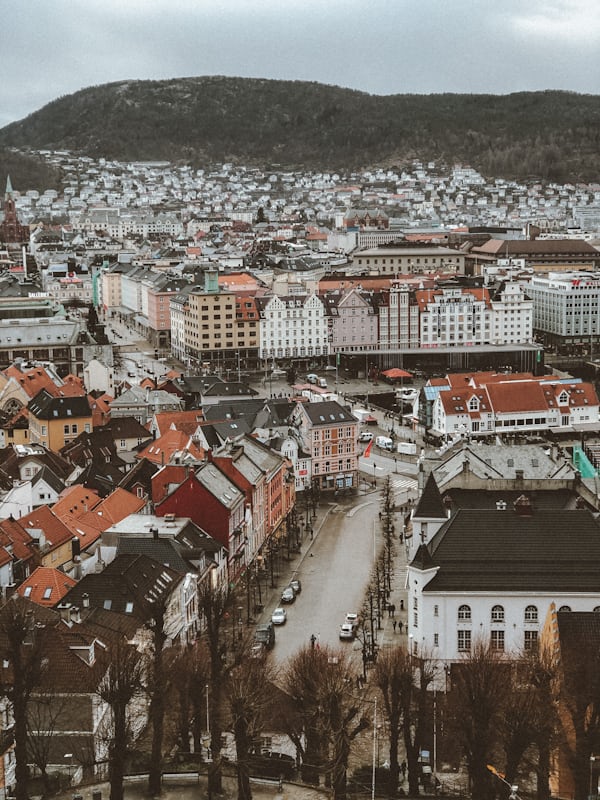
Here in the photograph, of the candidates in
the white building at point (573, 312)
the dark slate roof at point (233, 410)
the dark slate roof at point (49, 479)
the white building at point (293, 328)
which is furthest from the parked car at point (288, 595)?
the white building at point (573, 312)

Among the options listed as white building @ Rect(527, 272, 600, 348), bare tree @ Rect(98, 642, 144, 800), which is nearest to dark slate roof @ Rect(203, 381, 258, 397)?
bare tree @ Rect(98, 642, 144, 800)

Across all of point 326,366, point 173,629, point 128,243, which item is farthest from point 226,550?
point 128,243

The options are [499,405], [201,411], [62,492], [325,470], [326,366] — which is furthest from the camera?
[326,366]

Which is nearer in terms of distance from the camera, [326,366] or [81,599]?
[81,599]

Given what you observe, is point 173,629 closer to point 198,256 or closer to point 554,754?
point 554,754

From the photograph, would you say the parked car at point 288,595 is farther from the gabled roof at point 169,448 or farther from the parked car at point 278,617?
the gabled roof at point 169,448

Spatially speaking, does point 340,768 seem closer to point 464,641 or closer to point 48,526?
point 464,641
